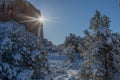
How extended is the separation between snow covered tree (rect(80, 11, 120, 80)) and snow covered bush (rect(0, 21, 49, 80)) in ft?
27.6

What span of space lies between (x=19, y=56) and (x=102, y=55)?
1286cm

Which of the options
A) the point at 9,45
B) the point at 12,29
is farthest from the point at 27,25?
the point at 9,45

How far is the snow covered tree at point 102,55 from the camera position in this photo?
3030cm

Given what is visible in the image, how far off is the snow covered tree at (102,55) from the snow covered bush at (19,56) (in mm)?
8422

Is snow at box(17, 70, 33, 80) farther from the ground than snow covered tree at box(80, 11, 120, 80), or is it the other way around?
snow covered tree at box(80, 11, 120, 80)

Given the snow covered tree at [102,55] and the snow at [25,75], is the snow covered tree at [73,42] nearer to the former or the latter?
the snow covered tree at [102,55]

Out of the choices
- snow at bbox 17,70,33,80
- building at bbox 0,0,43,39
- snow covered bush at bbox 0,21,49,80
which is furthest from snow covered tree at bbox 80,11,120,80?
snow at bbox 17,70,33,80

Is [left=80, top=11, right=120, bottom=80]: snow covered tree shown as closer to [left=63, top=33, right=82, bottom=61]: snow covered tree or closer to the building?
the building

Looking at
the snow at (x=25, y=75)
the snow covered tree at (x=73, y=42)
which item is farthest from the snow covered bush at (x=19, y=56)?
the snow covered tree at (x=73, y=42)

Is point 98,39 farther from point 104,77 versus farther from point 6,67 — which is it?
point 6,67

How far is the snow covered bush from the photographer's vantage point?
66.8 ft

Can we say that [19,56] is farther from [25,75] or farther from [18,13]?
[18,13]

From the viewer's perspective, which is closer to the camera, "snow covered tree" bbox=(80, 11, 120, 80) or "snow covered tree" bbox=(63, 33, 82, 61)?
"snow covered tree" bbox=(80, 11, 120, 80)

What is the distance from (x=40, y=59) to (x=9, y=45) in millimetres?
3367
